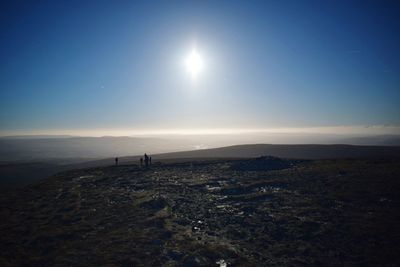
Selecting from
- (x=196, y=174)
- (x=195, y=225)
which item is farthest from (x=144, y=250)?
(x=196, y=174)

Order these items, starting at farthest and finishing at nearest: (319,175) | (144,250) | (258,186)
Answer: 1. (319,175)
2. (258,186)
3. (144,250)

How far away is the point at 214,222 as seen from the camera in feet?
55.9

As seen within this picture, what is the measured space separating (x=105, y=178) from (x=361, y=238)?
29735mm

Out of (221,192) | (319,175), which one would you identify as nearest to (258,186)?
(221,192)

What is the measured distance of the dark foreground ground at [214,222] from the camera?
41.3 ft

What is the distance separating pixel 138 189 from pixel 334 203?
1856 centimetres

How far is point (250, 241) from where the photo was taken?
1408 cm

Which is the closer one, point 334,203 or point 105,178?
point 334,203

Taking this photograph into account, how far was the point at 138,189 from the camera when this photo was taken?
27797 millimetres

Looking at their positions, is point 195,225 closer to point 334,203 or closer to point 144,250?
point 144,250

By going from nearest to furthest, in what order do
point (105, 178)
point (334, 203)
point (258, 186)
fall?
point (334, 203) < point (258, 186) < point (105, 178)

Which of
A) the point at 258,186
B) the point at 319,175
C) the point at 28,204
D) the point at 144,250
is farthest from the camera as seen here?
the point at 319,175

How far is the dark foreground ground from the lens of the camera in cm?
1259

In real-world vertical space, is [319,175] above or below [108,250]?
above
